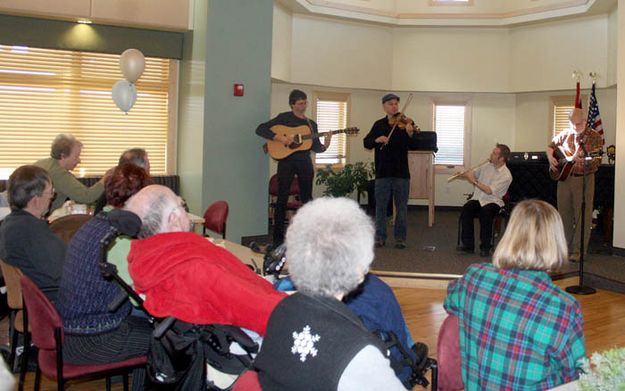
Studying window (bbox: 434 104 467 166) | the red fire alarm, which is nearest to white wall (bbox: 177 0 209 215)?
the red fire alarm

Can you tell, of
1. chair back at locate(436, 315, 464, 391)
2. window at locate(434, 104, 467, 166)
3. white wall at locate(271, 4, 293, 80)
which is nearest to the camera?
chair back at locate(436, 315, 464, 391)

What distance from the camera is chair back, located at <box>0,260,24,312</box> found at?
333cm

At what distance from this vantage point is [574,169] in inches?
274

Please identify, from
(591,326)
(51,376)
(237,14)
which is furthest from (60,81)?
(591,326)

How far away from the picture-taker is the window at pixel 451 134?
12.3m

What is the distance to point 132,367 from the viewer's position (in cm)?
298

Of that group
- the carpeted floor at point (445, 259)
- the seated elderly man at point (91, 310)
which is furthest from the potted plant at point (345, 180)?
the seated elderly man at point (91, 310)

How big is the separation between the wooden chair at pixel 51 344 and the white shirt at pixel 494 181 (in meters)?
5.32

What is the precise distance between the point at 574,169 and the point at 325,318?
238 inches

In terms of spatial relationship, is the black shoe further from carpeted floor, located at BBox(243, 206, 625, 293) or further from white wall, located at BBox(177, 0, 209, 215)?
white wall, located at BBox(177, 0, 209, 215)

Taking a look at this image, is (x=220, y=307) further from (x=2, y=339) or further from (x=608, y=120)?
(x=608, y=120)

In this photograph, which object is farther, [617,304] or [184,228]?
[617,304]

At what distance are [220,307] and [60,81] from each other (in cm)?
601

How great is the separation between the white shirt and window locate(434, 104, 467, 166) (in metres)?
4.70
